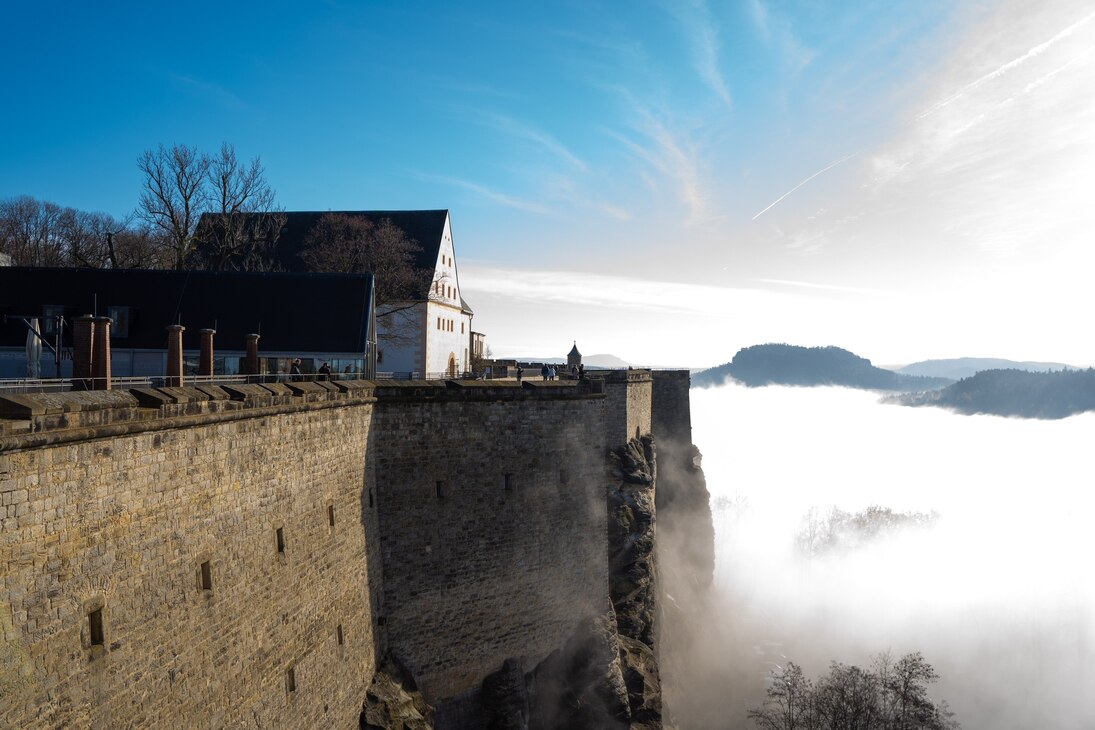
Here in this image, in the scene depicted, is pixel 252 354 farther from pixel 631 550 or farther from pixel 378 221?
pixel 378 221

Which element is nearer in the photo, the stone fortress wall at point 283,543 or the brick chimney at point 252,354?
the stone fortress wall at point 283,543

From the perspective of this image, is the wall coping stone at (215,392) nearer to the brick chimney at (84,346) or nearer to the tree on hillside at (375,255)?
the brick chimney at (84,346)

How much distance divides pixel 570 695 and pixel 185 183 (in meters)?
33.6

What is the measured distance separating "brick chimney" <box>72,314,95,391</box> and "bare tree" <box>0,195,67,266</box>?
4978 centimetres

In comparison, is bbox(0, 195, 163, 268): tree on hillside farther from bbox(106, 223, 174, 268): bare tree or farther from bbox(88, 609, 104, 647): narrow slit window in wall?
bbox(88, 609, 104, 647): narrow slit window in wall

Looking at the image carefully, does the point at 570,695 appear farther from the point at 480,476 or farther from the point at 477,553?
the point at 480,476

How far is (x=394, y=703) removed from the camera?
18.0 m

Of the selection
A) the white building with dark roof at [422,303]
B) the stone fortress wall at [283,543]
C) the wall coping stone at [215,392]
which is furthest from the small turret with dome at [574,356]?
Result: the wall coping stone at [215,392]

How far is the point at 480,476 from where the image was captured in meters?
21.0

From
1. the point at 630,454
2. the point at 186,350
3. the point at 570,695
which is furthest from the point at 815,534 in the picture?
the point at 186,350

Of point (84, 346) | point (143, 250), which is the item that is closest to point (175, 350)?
point (84, 346)

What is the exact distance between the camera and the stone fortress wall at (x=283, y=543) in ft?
28.5

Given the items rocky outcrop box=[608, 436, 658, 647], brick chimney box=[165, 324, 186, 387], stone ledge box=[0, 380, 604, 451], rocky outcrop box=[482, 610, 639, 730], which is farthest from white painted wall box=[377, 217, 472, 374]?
brick chimney box=[165, 324, 186, 387]

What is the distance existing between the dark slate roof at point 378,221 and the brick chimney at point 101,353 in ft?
85.6
